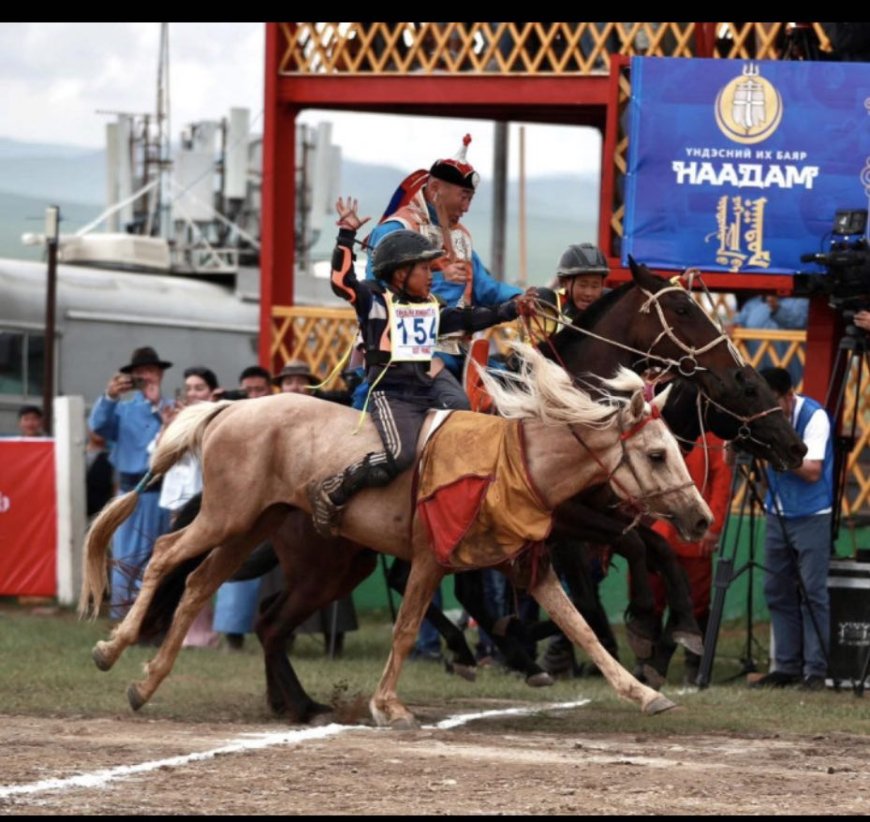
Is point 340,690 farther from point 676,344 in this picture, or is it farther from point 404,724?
point 676,344

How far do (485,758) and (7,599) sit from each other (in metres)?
10.2

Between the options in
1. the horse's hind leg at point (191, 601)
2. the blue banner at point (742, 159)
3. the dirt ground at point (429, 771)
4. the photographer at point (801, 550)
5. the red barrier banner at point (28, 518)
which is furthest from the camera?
the red barrier banner at point (28, 518)

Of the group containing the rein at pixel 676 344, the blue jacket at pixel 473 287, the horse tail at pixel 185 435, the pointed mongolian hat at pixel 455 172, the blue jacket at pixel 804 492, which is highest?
the pointed mongolian hat at pixel 455 172

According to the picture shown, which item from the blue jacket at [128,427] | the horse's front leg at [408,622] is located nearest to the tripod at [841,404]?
the horse's front leg at [408,622]

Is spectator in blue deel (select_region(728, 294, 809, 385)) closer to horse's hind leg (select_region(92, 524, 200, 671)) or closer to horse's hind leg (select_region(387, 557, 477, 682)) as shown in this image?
horse's hind leg (select_region(387, 557, 477, 682))

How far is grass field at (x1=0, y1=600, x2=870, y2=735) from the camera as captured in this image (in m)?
10.7

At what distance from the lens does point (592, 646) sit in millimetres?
9617

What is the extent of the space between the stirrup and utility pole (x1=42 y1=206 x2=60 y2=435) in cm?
1038

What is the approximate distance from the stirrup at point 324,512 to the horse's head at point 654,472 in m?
1.36

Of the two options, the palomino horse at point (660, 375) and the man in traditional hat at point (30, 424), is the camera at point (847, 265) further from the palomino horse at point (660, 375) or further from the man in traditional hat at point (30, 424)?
the man in traditional hat at point (30, 424)

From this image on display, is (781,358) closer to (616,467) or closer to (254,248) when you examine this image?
(616,467)

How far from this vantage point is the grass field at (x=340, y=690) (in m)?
10.7

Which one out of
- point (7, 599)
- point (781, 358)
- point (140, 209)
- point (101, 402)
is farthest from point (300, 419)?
point (140, 209)

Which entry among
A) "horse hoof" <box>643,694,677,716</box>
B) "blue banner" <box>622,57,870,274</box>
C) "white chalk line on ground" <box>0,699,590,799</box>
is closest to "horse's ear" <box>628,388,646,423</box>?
"horse hoof" <box>643,694,677,716</box>
